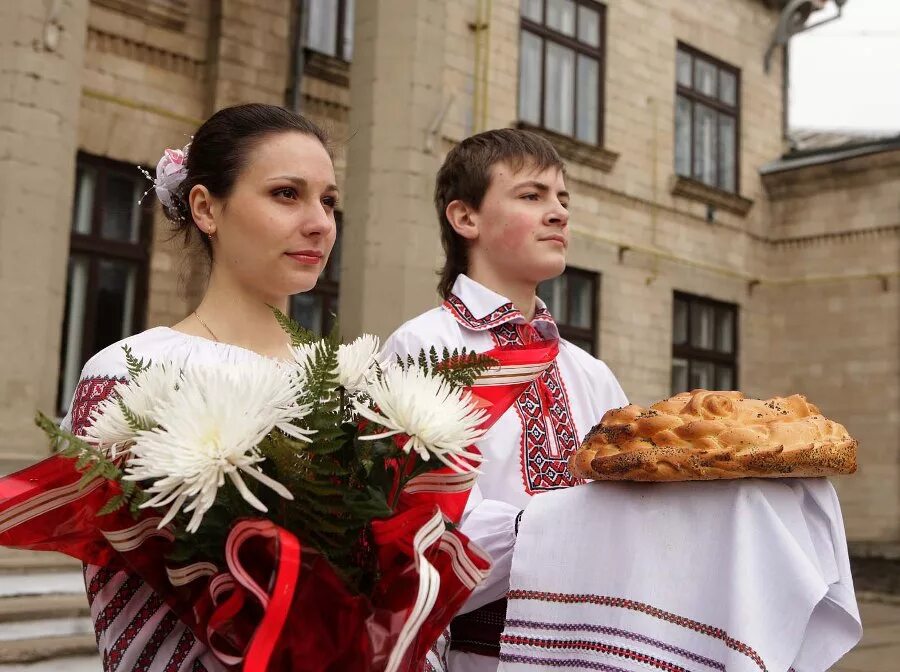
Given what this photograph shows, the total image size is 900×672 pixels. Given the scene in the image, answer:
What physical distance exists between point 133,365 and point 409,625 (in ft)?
1.80

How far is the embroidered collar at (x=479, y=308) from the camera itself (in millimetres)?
2527

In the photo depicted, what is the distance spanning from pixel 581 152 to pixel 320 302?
4.03 metres

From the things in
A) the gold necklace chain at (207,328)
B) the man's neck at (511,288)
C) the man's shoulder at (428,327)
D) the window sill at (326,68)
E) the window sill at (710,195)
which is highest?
the window sill at (326,68)

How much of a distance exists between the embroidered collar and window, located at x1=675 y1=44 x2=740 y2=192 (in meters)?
12.7

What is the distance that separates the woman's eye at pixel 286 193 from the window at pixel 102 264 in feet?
25.0

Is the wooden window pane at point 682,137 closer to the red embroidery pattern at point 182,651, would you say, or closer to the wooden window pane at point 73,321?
the wooden window pane at point 73,321

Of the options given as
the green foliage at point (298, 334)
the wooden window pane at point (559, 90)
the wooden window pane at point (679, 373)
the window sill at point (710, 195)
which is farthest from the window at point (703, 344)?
the green foliage at point (298, 334)

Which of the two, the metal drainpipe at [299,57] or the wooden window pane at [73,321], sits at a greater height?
the metal drainpipe at [299,57]

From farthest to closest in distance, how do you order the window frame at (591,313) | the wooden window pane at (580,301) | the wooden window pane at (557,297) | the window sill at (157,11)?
the wooden window pane at (580,301), the window frame at (591,313), the wooden window pane at (557,297), the window sill at (157,11)

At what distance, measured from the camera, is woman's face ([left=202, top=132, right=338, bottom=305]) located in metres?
1.97

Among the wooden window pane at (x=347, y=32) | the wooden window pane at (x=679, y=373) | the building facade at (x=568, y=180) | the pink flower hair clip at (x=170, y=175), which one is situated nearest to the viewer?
the pink flower hair clip at (x=170, y=175)

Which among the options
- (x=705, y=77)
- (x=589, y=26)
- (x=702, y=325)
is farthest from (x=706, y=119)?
(x=702, y=325)

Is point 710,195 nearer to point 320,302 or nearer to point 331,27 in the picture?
point 331,27

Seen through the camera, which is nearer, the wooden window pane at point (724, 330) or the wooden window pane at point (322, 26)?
the wooden window pane at point (322, 26)
